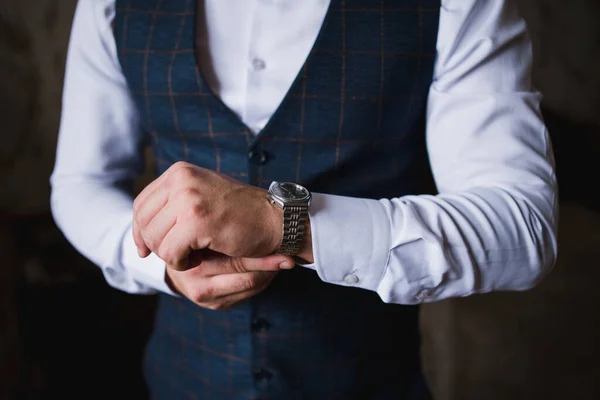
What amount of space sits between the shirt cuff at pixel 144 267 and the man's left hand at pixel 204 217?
0.60 feet

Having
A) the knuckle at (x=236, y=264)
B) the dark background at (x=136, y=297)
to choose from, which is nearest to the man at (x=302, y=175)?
the knuckle at (x=236, y=264)

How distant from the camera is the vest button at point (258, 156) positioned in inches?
34.2

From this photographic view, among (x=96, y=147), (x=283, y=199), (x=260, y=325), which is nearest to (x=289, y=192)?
(x=283, y=199)

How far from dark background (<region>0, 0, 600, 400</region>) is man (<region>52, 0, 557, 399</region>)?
741mm

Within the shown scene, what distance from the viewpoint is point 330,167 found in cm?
89

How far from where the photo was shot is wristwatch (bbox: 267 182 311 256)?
2.18 feet

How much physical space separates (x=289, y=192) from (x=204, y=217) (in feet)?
0.37

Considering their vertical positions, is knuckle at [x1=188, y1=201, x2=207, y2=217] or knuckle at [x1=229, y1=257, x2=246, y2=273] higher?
knuckle at [x1=188, y1=201, x2=207, y2=217]

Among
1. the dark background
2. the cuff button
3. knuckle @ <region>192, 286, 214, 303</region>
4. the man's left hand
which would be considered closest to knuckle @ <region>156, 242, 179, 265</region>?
the man's left hand

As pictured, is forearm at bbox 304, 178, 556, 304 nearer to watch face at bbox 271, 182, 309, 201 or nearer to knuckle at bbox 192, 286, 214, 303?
watch face at bbox 271, 182, 309, 201

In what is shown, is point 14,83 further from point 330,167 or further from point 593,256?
point 593,256

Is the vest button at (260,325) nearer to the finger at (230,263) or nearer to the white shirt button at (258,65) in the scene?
the finger at (230,263)

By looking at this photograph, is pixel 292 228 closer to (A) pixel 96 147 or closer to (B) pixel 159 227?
(B) pixel 159 227

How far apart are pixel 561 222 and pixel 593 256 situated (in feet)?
0.53
